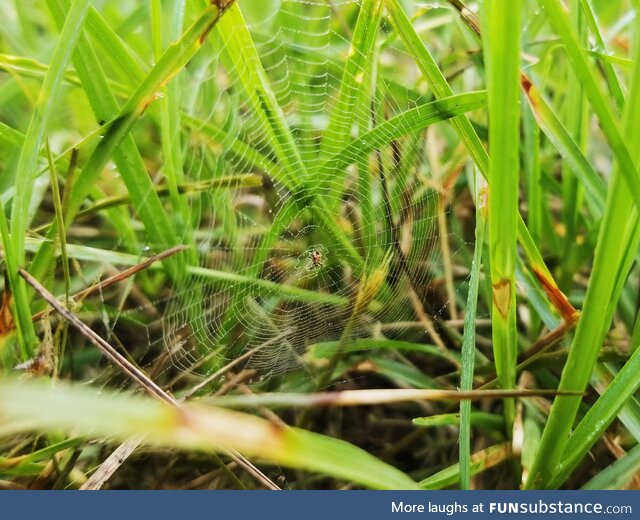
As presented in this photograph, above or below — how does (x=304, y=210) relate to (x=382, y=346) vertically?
above

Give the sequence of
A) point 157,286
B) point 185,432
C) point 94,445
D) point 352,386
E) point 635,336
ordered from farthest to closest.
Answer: point 157,286
point 352,386
point 94,445
point 635,336
point 185,432

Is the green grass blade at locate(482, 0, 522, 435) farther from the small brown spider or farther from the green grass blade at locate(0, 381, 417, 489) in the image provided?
the small brown spider

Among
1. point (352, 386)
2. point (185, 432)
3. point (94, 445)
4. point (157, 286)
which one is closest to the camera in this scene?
point (185, 432)

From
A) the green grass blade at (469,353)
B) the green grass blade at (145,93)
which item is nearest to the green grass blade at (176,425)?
the green grass blade at (469,353)

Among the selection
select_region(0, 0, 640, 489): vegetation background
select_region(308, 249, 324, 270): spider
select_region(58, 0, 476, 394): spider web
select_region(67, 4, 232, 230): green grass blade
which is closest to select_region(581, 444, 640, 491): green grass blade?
select_region(0, 0, 640, 489): vegetation background

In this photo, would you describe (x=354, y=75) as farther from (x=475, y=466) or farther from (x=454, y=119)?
(x=475, y=466)

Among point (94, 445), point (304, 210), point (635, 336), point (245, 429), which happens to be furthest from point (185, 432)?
point (304, 210)

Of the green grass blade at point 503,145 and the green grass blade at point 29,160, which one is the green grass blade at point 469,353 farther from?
the green grass blade at point 29,160

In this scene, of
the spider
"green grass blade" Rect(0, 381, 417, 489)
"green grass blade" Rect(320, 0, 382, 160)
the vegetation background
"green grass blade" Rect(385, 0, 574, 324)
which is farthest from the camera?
the spider

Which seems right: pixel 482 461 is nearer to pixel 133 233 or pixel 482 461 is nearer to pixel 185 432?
pixel 185 432
